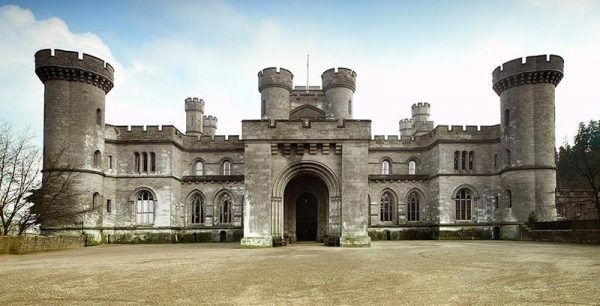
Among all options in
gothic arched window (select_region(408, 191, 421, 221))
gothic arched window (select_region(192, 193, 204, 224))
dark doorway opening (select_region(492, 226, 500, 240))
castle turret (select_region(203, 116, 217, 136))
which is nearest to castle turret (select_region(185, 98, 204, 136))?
castle turret (select_region(203, 116, 217, 136))

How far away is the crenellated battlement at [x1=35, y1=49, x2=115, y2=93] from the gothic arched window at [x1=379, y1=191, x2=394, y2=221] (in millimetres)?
22419

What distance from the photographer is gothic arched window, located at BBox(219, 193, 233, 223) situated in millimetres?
35719

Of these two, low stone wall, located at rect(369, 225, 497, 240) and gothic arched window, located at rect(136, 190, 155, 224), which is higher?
gothic arched window, located at rect(136, 190, 155, 224)

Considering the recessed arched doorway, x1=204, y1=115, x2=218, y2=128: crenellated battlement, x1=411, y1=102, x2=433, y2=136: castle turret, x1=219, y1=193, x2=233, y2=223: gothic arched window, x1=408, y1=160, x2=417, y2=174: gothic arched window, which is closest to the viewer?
the recessed arched doorway

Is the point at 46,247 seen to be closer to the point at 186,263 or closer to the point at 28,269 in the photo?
the point at 28,269

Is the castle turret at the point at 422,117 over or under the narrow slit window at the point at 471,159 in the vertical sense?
over

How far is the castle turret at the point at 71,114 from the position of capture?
30125mm

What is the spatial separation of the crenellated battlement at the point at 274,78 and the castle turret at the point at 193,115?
13662mm

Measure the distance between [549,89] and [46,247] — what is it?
32.5m

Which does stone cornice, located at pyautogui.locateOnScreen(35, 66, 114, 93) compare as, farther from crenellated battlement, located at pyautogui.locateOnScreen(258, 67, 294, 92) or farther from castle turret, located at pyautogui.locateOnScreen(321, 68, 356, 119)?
castle turret, located at pyautogui.locateOnScreen(321, 68, 356, 119)

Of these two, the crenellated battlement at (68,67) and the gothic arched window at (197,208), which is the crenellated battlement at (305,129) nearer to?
the gothic arched window at (197,208)

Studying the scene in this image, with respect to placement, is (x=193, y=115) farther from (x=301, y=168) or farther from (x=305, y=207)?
(x=301, y=168)

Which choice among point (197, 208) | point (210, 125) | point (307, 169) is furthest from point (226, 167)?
point (210, 125)

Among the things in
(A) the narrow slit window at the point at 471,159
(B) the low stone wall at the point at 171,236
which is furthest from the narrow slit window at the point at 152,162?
(A) the narrow slit window at the point at 471,159
